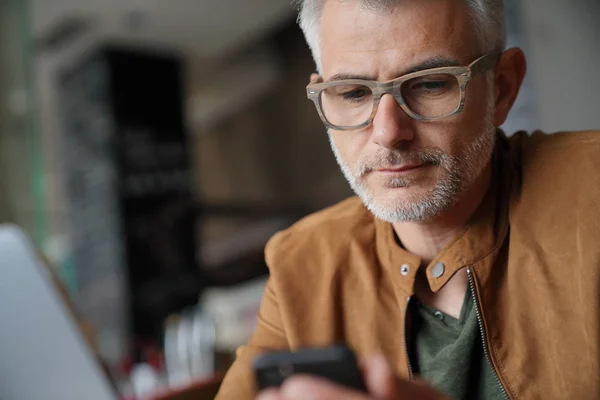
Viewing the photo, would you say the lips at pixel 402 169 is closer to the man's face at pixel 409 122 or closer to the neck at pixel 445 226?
the man's face at pixel 409 122

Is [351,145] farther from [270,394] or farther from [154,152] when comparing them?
[154,152]

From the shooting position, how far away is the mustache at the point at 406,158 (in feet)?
3.04

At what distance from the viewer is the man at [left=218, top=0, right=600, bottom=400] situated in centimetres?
91

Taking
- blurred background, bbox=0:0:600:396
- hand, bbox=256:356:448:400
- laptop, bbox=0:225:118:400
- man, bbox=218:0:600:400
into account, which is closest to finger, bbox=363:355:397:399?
hand, bbox=256:356:448:400

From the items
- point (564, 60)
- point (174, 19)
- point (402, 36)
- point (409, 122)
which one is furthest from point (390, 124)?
point (174, 19)

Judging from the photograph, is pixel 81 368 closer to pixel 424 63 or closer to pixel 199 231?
pixel 424 63

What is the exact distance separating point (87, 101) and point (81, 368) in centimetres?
449

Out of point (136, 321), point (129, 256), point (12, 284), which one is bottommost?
point (136, 321)

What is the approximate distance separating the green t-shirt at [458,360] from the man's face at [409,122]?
186 mm

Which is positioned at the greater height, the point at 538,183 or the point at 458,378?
the point at 538,183

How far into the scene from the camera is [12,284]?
2.68ft

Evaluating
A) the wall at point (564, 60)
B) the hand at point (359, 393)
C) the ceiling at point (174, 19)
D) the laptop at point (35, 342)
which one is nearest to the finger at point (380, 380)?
the hand at point (359, 393)

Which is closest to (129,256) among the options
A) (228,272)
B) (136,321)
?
(136,321)

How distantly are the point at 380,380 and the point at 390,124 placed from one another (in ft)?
1.55
